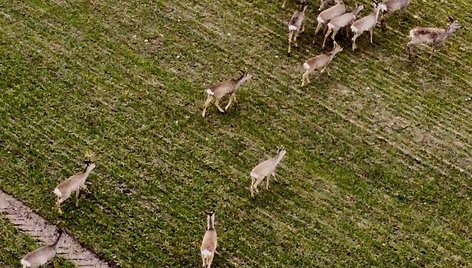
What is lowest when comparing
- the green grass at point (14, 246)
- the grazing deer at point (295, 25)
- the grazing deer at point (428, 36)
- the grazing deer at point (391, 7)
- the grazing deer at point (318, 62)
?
the green grass at point (14, 246)

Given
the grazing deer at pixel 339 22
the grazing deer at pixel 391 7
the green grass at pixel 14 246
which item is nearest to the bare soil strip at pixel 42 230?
the green grass at pixel 14 246

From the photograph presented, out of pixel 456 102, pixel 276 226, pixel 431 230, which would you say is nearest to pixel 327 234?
pixel 276 226

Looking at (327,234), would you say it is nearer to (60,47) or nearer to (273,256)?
(273,256)

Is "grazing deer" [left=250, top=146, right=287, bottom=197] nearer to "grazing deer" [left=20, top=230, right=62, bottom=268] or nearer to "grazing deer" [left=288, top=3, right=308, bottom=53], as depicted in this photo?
"grazing deer" [left=20, top=230, right=62, bottom=268]

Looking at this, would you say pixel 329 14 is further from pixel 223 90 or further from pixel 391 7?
pixel 223 90

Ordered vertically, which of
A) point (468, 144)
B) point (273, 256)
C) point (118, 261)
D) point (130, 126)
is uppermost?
point (468, 144)

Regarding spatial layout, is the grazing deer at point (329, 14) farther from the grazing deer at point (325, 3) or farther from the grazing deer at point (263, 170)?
the grazing deer at point (263, 170)

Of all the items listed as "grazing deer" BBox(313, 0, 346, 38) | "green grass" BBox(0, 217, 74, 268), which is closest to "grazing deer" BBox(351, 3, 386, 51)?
"grazing deer" BBox(313, 0, 346, 38)
